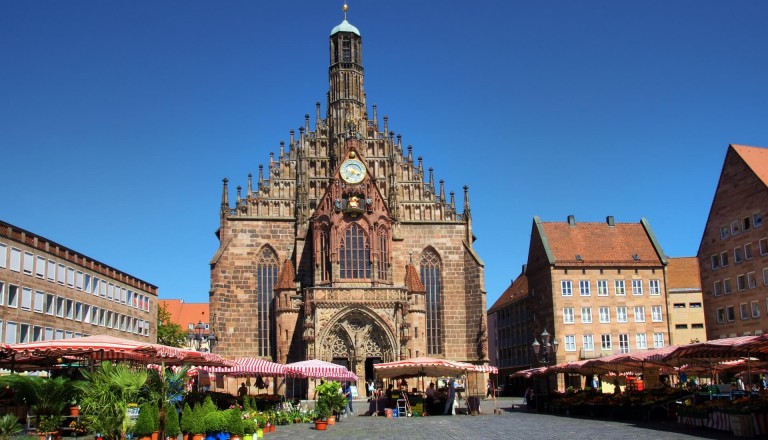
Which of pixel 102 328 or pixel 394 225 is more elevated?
pixel 394 225

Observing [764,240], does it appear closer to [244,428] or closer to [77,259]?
[244,428]

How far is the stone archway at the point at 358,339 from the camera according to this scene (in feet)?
174

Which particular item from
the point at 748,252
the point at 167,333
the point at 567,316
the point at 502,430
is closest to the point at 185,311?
the point at 167,333

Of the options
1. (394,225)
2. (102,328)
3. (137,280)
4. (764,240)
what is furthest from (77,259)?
(764,240)

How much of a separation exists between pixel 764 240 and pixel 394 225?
24808mm

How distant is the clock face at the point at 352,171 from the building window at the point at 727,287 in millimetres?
26892

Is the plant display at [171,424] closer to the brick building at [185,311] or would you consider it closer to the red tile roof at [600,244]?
the red tile roof at [600,244]

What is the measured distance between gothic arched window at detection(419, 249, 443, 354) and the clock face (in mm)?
7628

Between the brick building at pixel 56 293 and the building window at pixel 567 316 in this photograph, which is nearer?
the brick building at pixel 56 293

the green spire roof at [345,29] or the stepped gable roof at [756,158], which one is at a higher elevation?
the green spire roof at [345,29]

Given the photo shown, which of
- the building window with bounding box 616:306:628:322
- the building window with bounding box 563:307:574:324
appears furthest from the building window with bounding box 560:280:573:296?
the building window with bounding box 616:306:628:322

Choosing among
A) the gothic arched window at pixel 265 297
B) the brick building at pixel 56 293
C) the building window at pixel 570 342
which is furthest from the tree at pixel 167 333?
the building window at pixel 570 342

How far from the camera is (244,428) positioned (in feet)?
71.0

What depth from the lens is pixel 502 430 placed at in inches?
1035
